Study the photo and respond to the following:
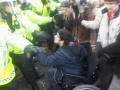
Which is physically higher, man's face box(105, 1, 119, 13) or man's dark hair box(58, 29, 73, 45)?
man's face box(105, 1, 119, 13)

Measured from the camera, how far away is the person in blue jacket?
3943 mm

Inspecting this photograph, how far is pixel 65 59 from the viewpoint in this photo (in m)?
3.98

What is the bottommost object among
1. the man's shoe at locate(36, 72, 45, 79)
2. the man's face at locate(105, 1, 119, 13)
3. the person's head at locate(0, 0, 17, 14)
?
the man's shoe at locate(36, 72, 45, 79)

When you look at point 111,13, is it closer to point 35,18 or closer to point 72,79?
point 72,79

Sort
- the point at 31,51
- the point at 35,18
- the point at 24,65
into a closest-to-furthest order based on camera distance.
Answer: the point at 31,51 → the point at 24,65 → the point at 35,18

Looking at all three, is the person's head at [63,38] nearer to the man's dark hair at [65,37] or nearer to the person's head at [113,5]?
the man's dark hair at [65,37]

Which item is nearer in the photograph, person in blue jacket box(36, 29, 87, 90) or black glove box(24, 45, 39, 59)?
black glove box(24, 45, 39, 59)

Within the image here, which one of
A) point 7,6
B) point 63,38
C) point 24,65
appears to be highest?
point 7,6

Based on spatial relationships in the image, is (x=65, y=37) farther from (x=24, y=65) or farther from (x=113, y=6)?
(x=24, y=65)

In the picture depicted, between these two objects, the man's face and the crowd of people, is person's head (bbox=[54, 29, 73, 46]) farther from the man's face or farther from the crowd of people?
the man's face

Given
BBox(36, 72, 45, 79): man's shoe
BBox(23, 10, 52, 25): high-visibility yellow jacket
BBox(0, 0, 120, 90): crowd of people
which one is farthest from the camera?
BBox(23, 10, 52, 25): high-visibility yellow jacket

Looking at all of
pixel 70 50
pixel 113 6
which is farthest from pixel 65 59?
pixel 113 6

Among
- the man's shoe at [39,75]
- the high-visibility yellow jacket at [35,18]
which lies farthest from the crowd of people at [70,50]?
the high-visibility yellow jacket at [35,18]

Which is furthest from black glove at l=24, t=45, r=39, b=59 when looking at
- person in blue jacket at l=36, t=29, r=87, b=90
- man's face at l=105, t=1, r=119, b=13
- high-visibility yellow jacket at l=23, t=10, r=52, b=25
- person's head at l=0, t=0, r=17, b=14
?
high-visibility yellow jacket at l=23, t=10, r=52, b=25
